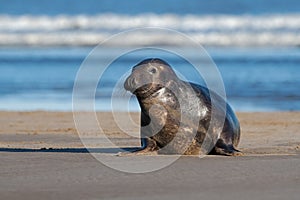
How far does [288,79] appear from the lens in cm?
2045

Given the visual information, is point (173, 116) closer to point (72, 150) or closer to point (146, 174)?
point (146, 174)

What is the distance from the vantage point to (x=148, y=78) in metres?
9.35

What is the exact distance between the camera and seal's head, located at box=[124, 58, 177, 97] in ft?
30.2

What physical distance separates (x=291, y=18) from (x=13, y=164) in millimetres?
35364

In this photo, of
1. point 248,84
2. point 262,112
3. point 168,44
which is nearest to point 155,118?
point 262,112

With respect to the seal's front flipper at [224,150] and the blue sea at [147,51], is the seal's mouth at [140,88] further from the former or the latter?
the blue sea at [147,51]

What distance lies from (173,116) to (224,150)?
0.61 m

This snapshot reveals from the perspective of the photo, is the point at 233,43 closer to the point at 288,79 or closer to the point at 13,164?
the point at 288,79

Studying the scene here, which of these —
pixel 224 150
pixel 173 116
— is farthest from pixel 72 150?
pixel 224 150

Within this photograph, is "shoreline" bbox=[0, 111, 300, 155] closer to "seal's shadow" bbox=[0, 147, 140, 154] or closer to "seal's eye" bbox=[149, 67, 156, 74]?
"seal's shadow" bbox=[0, 147, 140, 154]

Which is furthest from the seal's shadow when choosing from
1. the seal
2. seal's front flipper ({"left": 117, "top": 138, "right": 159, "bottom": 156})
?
the seal

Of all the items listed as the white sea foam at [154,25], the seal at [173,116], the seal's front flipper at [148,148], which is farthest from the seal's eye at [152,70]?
the white sea foam at [154,25]

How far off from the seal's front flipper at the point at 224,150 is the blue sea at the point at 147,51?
20.5 ft

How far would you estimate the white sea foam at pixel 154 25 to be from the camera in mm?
35156
